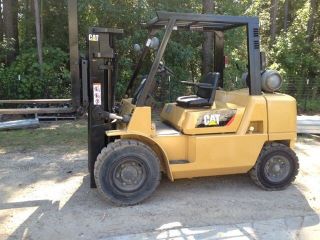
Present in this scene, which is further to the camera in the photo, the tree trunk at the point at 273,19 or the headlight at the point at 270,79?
the tree trunk at the point at 273,19

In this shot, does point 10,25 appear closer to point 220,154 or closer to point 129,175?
point 129,175

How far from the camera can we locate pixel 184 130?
5.21 m

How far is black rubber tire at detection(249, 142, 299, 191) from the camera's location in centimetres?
546

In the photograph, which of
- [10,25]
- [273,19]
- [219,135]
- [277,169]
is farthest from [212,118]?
[273,19]

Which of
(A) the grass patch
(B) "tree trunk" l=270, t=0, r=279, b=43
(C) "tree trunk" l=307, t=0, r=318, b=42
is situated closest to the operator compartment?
(A) the grass patch

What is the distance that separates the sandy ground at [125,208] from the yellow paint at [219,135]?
1.26 ft

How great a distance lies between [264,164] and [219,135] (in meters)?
0.77

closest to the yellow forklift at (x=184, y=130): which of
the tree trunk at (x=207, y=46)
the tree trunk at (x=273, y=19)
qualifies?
the tree trunk at (x=207, y=46)

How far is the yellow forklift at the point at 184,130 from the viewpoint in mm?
4977

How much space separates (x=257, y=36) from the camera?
5.30 metres

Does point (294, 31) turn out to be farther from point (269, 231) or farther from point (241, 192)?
point (269, 231)

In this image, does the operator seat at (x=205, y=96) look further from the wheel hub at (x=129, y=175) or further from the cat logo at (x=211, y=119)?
the wheel hub at (x=129, y=175)

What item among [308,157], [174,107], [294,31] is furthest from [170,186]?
[294,31]

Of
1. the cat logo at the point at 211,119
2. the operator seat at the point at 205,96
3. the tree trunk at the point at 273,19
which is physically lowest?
the cat logo at the point at 211,119
